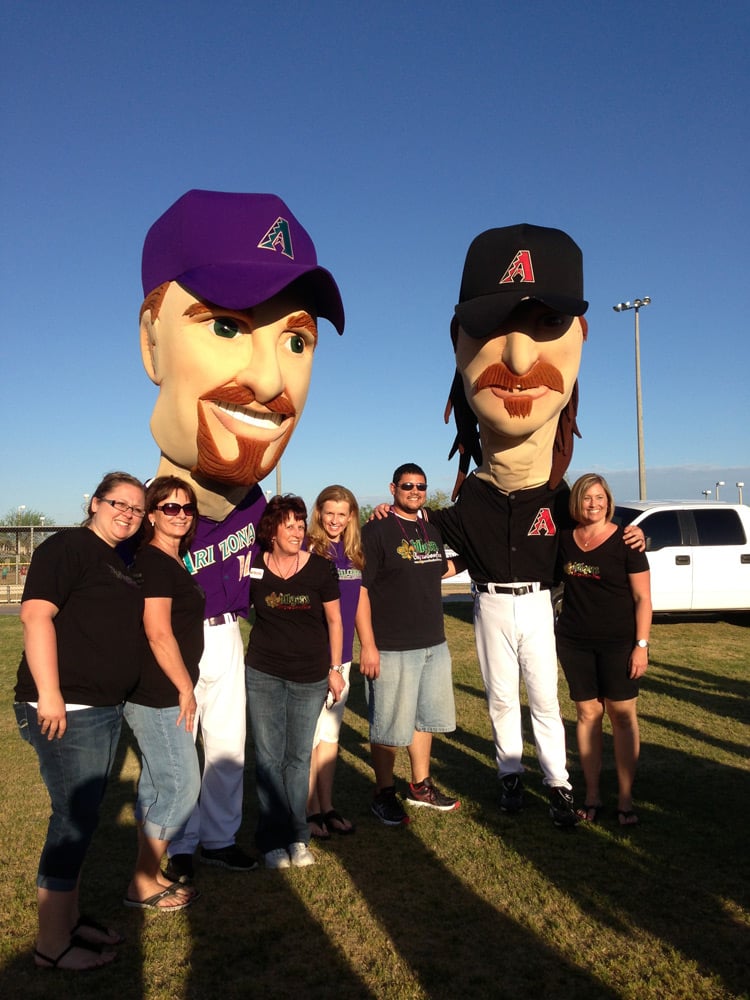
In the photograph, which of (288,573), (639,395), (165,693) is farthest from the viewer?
(639,395)

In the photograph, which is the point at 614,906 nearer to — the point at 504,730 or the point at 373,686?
the point at 504,730

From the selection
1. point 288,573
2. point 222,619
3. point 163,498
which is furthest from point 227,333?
point 222,619

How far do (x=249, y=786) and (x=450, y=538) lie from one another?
200cm

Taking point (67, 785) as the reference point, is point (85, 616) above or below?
above

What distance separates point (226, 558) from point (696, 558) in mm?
8840

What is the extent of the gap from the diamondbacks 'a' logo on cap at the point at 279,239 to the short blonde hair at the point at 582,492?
189 cm

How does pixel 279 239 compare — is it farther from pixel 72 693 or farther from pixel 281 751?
pixel 281 751

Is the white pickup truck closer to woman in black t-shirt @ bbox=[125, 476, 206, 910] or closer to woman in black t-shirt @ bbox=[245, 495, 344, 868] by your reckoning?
woman in black t-shirt @ bbox=[245, 495, 344, 868]

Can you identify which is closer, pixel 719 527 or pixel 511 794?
pixel 511 794

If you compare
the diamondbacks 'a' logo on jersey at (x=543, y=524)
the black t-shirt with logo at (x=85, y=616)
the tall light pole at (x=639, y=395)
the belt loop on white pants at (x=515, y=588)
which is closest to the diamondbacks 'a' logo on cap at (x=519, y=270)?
the diamondbacks 'a' logo on jersey at (x=543, y=524)

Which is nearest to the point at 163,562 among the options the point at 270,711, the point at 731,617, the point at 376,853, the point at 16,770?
the point at 270,711

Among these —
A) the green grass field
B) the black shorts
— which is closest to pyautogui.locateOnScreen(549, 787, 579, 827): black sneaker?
the green grass field

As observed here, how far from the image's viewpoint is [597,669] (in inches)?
164

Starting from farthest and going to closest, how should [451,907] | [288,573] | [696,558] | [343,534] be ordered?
[696,558]
[343,534]
[288,573]
[451,907]
